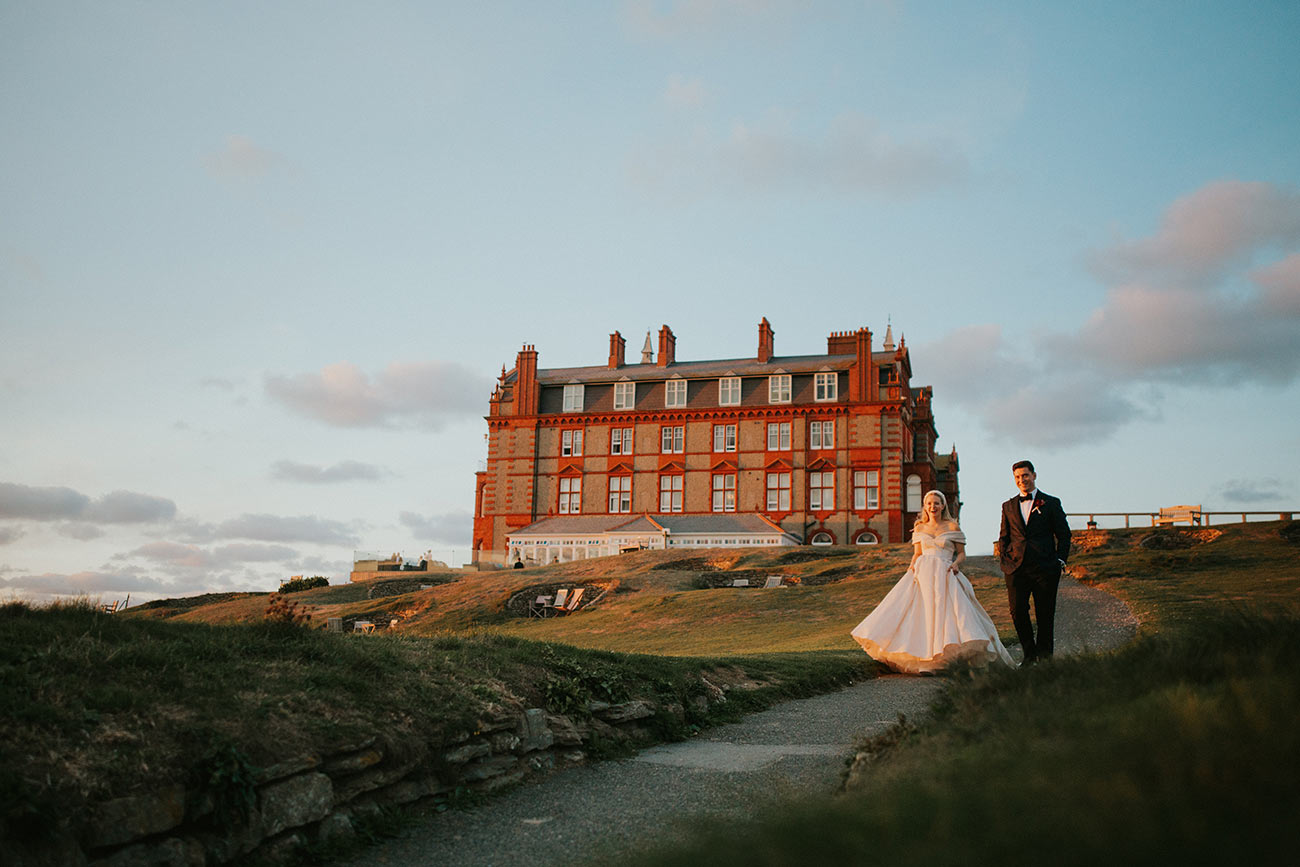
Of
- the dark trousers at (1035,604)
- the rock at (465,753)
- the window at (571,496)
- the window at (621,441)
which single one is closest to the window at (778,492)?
the window at (621,441)

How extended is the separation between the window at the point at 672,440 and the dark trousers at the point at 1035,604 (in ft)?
157

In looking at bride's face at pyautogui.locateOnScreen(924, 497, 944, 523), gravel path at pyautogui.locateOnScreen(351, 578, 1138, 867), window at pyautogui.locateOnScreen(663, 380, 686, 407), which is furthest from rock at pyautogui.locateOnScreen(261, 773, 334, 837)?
window at pyautogui.locateOnScreen(663, 380, 686, 407)

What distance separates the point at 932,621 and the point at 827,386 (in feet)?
148

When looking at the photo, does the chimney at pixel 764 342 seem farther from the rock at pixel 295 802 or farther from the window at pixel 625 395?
the rock at pixel 295 802

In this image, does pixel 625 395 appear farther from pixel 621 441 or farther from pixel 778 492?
pixel 778 492

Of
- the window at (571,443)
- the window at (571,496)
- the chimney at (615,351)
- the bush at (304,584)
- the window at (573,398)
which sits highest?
the chimney at (615,351)

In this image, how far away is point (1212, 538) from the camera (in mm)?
33594

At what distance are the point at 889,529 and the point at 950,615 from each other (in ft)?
140

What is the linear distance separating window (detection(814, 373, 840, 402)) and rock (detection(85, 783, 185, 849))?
175 feet

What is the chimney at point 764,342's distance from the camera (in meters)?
62.3

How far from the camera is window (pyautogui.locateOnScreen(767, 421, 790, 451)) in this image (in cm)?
5703

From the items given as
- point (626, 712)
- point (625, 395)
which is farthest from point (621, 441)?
point (626, 712)

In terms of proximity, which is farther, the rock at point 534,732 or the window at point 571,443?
the window at point 571,443

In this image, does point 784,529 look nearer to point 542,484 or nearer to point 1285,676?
point 542,484
